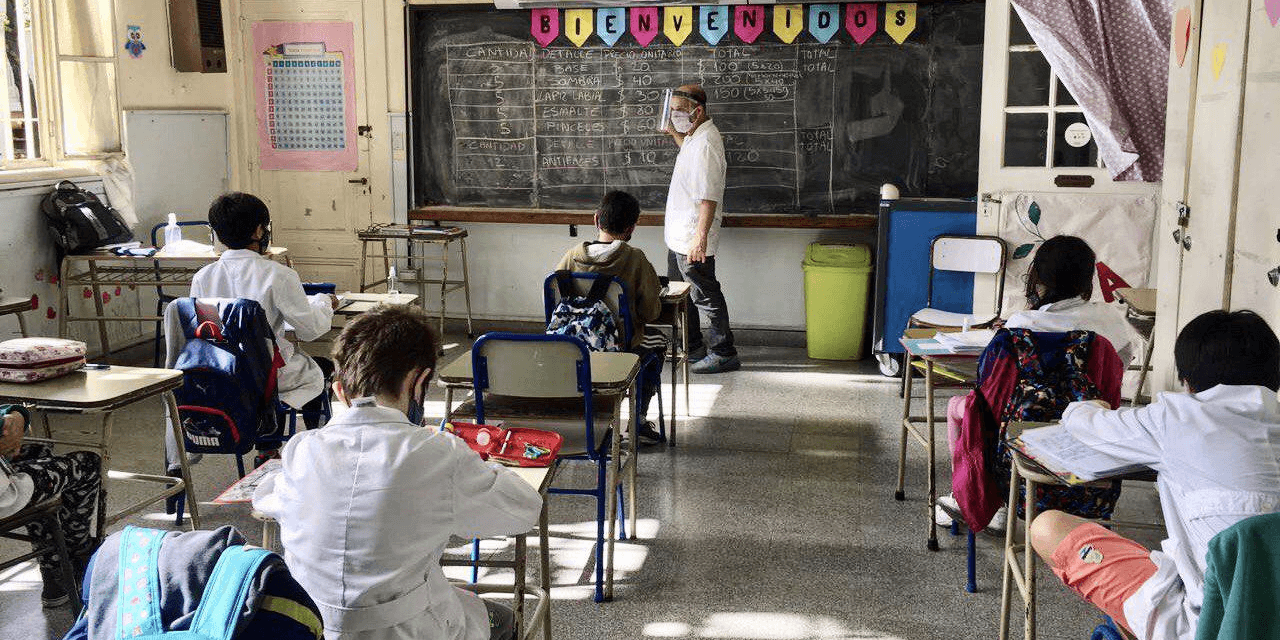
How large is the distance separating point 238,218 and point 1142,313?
10.7 ft

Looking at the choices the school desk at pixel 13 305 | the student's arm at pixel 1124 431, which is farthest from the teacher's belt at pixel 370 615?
the school desk at pixel 13 305

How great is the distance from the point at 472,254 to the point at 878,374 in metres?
2.67

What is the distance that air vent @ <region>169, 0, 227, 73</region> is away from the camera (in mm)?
6422

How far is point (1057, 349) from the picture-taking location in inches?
118

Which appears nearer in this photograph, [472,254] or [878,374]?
[878,374]

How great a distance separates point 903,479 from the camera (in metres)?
4.08

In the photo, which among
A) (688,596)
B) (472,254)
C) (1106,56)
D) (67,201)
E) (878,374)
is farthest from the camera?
(472,254)

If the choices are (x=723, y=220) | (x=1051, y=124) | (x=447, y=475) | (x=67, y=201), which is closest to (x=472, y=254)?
(x=723, y=220)

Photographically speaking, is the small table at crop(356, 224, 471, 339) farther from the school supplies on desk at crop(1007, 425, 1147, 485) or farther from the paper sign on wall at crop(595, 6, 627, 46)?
the school supplies on desk at crop(1007, 425, 1147, 485)

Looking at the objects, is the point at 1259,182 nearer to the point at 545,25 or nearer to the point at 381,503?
the point at 381,503

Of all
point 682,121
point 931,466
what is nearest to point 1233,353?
point 931,466

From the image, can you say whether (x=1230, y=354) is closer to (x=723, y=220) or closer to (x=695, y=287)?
(x=695, y=287)

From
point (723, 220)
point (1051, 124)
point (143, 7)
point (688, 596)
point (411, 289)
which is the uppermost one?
point (143, 7)

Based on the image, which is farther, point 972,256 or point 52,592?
point 972,256
